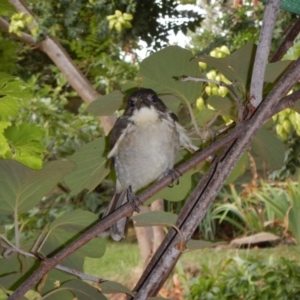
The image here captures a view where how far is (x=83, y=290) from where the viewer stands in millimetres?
400

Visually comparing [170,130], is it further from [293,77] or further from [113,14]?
[113,14]

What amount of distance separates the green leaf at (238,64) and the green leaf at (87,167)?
0.13 m

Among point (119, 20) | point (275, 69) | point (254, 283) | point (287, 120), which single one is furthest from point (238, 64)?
point (254, 283)

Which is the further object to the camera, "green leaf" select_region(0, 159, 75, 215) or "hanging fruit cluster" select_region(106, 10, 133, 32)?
"hanging fruit cluster" select_region(106, 10, 133, 32)

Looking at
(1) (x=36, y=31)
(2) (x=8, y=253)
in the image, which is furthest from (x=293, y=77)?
(1) (x=36, y=31)

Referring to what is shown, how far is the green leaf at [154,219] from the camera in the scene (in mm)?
387

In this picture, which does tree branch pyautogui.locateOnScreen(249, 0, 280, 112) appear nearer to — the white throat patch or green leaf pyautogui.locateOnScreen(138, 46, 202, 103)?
green leaf pyautogui.locateOnScreen(138, 46, 202, 103)

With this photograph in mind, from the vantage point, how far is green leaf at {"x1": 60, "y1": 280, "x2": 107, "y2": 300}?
0.40 meters

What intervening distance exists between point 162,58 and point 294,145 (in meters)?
1.86

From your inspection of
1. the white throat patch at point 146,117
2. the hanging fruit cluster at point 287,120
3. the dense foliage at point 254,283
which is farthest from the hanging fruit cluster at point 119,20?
the white throat patch at point 146,117

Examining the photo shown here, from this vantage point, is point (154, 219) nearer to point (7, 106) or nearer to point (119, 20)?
point (7, 106)

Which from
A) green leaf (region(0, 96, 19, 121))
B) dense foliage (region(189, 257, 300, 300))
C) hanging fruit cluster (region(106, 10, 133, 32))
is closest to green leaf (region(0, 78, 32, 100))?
green leaf (region(0, 96, 19, 121))

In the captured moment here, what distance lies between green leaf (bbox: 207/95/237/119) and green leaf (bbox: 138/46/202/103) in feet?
0.10

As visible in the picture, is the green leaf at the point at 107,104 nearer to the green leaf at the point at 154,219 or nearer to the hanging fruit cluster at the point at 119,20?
the green leaf at the point at 154,219
